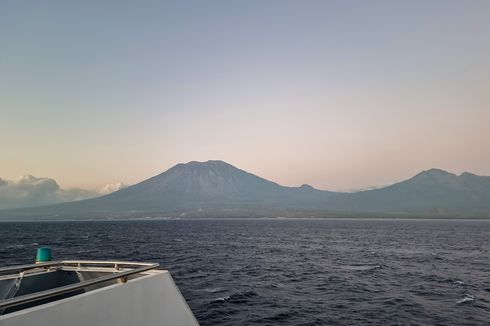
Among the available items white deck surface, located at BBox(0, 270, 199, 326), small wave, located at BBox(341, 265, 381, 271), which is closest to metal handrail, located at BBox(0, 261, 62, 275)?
white deck surface, located at BBox(0, 270, 199, 326)

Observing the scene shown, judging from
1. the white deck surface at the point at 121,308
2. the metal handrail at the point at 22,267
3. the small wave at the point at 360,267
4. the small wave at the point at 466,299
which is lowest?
the small wave at the point at 360,267

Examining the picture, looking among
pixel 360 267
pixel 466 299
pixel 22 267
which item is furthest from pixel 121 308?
pixel 360 267

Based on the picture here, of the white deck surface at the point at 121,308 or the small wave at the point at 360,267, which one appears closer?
the white deck surface at the point at 121,308

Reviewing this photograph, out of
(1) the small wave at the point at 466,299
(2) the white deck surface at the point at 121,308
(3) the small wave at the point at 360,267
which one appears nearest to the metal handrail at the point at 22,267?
(2) the white deck surface at the point at 121,308

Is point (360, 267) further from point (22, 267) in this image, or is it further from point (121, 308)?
point (121, 308)

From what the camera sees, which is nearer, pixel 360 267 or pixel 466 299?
pixel 466 299

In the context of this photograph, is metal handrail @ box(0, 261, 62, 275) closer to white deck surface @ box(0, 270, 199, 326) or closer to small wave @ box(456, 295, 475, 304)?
white deck surface @ box(0, 270, 199, 326)

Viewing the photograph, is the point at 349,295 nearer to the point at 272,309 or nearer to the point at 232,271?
the point at 272,309

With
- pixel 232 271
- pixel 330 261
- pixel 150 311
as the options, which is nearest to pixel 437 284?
pixel 330 261

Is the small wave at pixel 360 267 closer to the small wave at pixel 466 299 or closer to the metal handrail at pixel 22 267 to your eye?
the small wave at pixel 466 299

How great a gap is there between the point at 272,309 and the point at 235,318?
333 cm

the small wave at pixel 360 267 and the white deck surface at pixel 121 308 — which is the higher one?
the white deck surface at pixel 121 308

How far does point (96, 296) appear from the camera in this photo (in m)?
6.54

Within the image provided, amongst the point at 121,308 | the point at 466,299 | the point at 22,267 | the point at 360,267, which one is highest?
the point at 22,267
